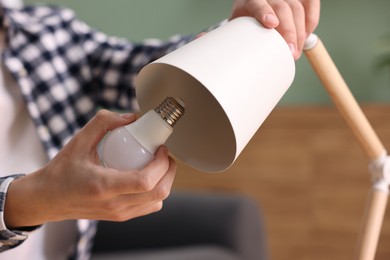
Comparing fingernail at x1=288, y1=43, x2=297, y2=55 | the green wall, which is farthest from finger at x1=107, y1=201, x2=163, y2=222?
the green wall

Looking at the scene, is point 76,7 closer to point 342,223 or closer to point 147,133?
point 342,223

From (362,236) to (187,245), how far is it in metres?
0.96

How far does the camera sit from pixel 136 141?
36 centimetres

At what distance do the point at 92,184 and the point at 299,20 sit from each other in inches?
8.5

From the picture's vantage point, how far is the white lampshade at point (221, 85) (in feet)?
1.14

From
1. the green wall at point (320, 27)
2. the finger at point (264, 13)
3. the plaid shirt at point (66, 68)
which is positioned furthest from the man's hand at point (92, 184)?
the green wall at point (320, 27)

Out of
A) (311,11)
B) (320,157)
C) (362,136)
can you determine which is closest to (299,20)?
(311,11)

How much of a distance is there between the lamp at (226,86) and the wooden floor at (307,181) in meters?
1.13

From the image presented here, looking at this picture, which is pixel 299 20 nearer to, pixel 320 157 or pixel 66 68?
pixel 66 68

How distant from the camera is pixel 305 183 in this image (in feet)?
5.41

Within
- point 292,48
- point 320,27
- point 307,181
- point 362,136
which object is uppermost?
point 292,48

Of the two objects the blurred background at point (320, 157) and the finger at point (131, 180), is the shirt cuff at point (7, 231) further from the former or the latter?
the blurred background at point (320, 157)

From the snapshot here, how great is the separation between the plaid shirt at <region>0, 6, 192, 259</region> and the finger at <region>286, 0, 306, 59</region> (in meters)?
0.33

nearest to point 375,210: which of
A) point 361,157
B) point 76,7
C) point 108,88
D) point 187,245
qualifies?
point 108,88
